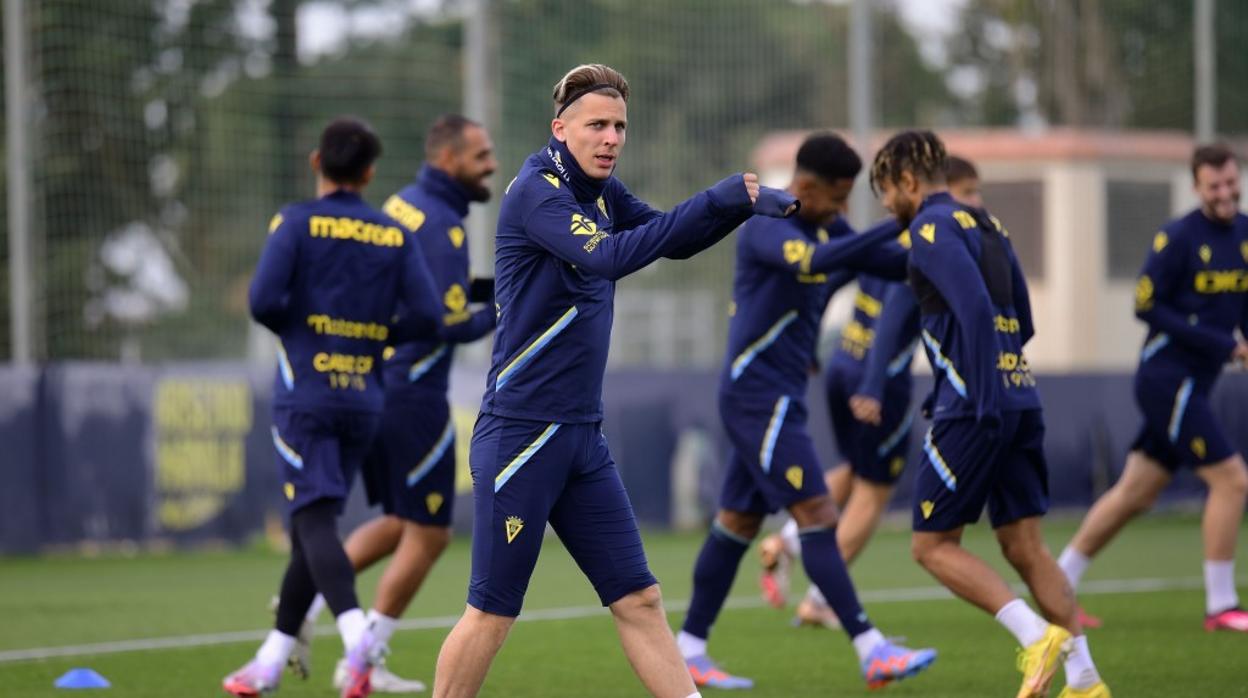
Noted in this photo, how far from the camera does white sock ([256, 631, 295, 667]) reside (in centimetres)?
813

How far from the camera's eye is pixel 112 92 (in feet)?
61.9

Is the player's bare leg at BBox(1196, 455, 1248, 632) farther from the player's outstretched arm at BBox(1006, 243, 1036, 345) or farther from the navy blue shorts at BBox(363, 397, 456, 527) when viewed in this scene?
the navy blue shorts at BBox(363, 397, 456, 527)

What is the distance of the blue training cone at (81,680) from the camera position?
8742 millimetres

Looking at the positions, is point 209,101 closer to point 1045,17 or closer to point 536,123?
point 536,123

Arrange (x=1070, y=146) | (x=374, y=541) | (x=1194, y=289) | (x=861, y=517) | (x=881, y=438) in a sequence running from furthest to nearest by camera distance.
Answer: (x=1070, y=146) < (x=881, y=438) < (x=861, y=517) < (x=1194, y=289) < (x=374, y=541)

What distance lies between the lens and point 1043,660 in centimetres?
721

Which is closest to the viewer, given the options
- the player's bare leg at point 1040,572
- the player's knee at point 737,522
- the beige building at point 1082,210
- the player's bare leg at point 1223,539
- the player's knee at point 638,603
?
the player's knee at point 638,603

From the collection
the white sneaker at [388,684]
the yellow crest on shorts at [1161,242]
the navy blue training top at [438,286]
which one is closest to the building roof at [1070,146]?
the yellow crest on shorts at [1161,242]

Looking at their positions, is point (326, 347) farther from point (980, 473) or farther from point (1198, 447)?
point (1198, 447)

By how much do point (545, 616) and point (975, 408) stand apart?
4639 mm

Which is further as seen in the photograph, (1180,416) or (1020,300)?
(1180,416)

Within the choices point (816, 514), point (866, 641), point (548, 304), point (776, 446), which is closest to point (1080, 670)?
point (866, 641)

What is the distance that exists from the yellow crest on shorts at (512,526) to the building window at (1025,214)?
20.8 metres

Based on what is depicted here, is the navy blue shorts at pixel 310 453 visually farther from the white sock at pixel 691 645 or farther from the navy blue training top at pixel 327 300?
the white sock at pixel 691 645
